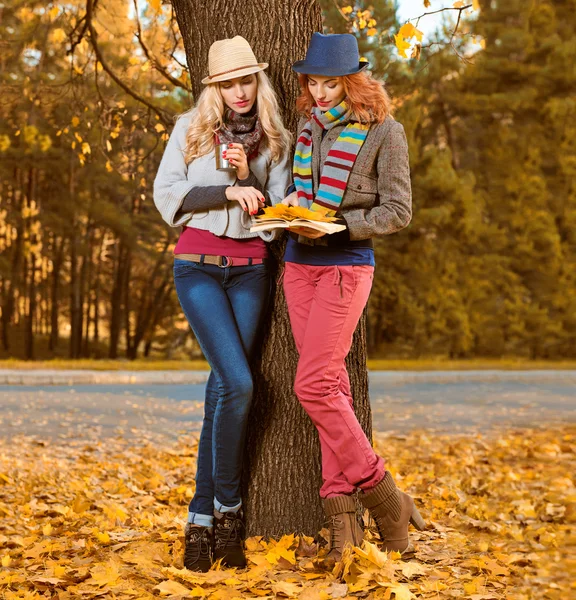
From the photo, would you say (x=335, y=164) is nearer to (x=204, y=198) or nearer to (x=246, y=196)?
(x=246, y=196)

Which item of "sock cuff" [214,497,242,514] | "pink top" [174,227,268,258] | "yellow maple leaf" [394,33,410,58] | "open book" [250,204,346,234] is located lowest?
"sock cuff" [214,497,242,514]

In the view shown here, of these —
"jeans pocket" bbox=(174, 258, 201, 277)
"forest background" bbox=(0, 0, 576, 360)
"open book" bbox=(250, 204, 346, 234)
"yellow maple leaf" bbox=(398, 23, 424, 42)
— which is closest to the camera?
"open book" bbox=(250, 204, 346, 234)

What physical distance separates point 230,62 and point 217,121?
28 centimetres

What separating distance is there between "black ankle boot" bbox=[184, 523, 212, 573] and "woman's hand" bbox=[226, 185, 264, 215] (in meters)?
1.54

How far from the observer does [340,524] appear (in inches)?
159

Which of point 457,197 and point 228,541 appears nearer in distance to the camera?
point 228,541

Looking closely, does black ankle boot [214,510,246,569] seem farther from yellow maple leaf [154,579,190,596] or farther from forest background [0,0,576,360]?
forest background [0,0,576,360]

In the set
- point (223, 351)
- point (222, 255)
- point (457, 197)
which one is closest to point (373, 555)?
point (223, 351)

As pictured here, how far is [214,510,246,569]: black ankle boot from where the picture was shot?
161 inches

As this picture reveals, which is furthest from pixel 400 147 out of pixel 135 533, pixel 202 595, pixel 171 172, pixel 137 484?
pixel 137 484

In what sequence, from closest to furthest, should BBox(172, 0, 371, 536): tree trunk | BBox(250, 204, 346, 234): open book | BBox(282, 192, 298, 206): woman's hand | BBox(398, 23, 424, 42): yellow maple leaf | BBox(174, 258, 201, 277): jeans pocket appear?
1. BBox(250, 204, 346, 234): open book
2. BBox(282, 192, 298, 206): woman's hand
3. BBox(174, 258, 201, 277): jeans pocket
4. BBox(172, 0, 371, 536): tree trunk
5. BBox(398, 23, 424, 42): yellow maple leaf

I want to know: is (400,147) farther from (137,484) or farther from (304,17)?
(137,484)

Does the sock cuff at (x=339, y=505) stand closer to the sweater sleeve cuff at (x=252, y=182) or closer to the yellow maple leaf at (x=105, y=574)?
the yellow maple leaf at (x=105, y=574)

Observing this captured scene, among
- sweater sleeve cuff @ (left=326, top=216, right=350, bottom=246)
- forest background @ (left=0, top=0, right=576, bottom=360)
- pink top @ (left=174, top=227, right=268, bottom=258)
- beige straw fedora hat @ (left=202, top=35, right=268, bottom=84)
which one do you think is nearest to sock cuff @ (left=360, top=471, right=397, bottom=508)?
sweater sleeve cuff @ (left=326, top=216, right=350, bottom=246)
